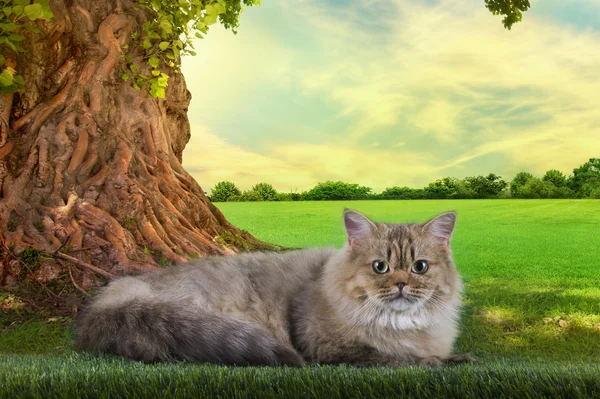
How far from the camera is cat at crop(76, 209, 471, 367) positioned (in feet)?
11.0

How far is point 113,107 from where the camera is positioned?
7.25m

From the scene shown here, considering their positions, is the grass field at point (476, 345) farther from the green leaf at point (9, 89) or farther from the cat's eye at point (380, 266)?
the green leaf at point (9, 89)

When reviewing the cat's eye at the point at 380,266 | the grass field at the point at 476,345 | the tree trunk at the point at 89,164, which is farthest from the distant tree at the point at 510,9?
the cat's eye at the point at 380,266

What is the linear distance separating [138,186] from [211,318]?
12.6 ft

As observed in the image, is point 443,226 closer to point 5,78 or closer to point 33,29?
point 5,78

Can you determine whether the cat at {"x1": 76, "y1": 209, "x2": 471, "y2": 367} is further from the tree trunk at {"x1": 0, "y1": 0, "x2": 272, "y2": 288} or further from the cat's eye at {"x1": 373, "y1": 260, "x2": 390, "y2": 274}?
the tree trunk at {"x1": 0, "y1": 0, "x2": 272, "y2": 288}

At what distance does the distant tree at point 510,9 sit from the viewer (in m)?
8.52

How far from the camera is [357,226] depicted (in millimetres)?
3748

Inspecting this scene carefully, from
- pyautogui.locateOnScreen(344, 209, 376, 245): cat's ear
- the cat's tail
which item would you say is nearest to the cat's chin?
pyautogui.locateOnScreen(344, 209, 376, 245): cat's ear

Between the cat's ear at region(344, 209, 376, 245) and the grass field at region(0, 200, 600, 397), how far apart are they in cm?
29

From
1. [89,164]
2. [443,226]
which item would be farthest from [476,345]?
[89,164]

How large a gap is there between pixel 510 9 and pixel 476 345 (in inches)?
224

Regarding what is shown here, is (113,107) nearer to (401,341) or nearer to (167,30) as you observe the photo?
(167,30)

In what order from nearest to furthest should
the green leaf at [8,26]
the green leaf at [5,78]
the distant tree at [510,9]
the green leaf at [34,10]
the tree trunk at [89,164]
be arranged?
the green leaf at [34,10]
the green leaf at [8,26]
the green leaf at [5,78]
the tree trunk at [89,164]
the distant tree at [510,9]
